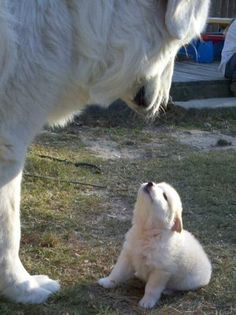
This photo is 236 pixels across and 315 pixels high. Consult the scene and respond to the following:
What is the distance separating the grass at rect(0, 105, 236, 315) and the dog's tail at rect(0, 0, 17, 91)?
97 cm

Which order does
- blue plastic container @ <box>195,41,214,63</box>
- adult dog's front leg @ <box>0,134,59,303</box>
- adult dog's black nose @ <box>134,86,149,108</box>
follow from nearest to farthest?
adult dog's front leg @ <box>0,134,59,303</box> < adult dog's black nose @ <box>134,86,149,108</box> < blue plastic container @ <box>195,41,214,63</box>

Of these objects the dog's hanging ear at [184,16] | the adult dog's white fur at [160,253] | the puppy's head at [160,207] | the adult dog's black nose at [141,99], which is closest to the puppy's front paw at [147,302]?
the adult dog's white fur at [160,253]

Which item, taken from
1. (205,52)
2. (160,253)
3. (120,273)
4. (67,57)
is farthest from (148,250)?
(205,52)

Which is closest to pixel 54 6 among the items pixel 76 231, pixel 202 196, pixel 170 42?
pixel 170 42

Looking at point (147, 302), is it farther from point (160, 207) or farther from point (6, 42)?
point (6, 42)

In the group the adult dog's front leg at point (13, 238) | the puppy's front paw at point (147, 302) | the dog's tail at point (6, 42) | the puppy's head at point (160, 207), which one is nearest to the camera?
the dog's tail at point (6, 42)

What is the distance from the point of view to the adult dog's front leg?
2332 mm

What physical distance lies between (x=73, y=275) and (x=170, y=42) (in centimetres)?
115

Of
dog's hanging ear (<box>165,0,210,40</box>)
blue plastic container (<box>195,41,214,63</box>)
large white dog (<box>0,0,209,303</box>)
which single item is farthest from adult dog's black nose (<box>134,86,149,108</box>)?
blue plastic container (<box>195,41,214,63</box>)

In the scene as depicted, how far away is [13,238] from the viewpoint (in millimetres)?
2514

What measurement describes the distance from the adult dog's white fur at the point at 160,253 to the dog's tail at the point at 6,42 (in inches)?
38.5

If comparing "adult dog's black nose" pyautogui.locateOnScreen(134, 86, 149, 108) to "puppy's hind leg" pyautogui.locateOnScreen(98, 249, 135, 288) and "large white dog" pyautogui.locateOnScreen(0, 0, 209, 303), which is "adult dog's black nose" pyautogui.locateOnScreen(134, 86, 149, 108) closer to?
"large white dog" pyautogui.locateOnScreen(0, 0, 209, 303)

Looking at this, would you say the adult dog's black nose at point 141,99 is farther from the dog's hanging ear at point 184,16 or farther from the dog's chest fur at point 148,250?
Result: the dog's chest fur at point 148,250

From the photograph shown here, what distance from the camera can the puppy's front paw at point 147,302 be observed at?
2.73 meters
